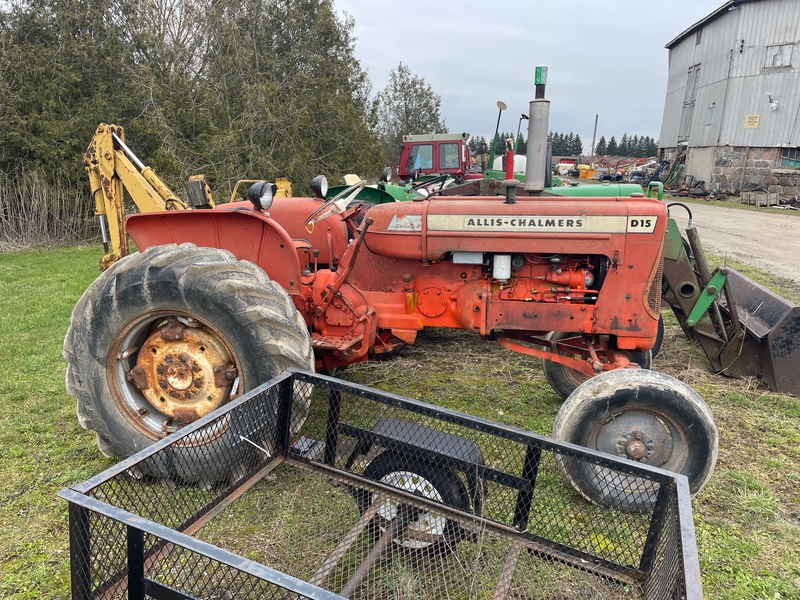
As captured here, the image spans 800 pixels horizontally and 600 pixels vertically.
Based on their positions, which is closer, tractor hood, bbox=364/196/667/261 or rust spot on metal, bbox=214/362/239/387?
rust spot on metal, bbox=214/362/239/387

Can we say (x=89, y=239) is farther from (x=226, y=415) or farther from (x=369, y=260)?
(x=226, y=415)

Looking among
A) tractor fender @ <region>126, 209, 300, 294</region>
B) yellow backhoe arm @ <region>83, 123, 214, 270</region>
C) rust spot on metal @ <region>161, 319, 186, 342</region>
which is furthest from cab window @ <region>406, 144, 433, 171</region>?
rust spot on metal @ <region>161, 319, 186, 342</region>

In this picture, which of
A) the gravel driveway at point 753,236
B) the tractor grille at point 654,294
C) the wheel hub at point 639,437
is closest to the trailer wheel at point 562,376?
the tractor grille at point 654,294

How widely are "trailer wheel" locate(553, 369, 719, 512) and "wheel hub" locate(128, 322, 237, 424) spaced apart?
5.25ft

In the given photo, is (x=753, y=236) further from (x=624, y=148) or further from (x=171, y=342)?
(x=624, y=148)

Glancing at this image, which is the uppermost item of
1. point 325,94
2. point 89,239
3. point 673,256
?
point 325,94

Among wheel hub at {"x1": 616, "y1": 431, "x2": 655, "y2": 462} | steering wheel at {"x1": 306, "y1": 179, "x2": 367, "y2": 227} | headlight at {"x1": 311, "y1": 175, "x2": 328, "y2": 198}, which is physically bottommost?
wheel hub at {"x1": 616, "y1": 431, "x2": 655, "y2": 462}

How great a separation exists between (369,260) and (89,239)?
8.67 meters

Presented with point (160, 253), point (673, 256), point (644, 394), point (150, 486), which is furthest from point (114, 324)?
point (673, 256)

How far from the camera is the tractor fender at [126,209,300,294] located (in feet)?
10.4

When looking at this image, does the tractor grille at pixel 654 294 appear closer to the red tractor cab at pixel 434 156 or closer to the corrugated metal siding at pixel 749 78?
the red tractor cab at pixel 434 156

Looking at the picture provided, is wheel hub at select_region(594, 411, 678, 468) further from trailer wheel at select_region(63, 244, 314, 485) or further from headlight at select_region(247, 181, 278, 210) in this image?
headlight at select_region(247, 181, 278, 210)

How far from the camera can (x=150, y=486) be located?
2.19 metres

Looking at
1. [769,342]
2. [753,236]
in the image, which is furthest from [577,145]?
[769,342]
